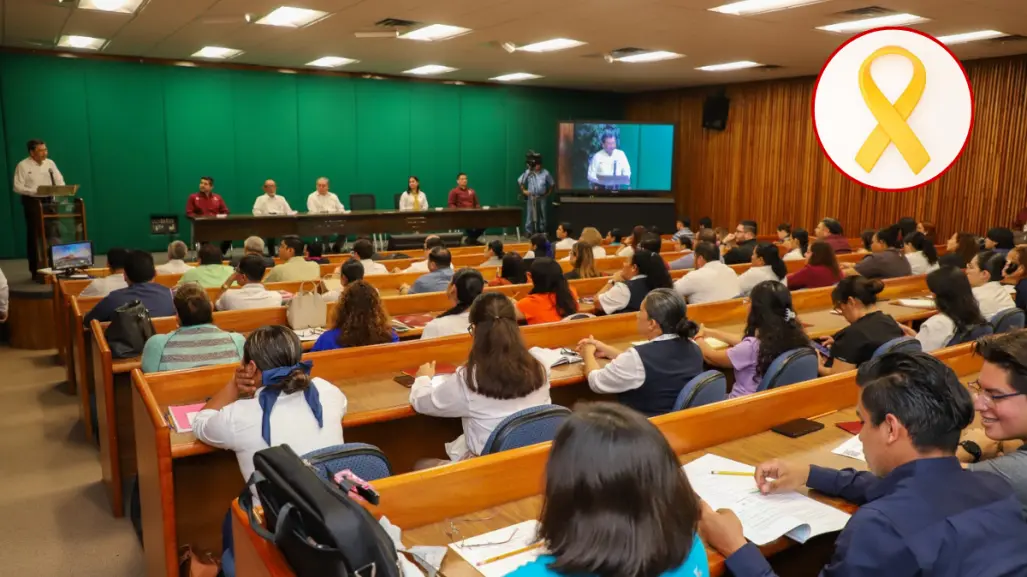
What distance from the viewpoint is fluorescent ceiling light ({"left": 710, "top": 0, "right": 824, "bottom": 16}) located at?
702 centimetres

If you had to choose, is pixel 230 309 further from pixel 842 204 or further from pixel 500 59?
pixel 842 204

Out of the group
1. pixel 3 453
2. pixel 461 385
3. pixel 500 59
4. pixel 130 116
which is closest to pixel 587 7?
pixel 500 59

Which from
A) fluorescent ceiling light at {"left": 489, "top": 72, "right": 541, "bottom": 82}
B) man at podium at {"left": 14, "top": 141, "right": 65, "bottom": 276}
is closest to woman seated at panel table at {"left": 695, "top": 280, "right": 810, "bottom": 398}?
man at podium at {"left": 14, "top": 141, "right": 65, "bottom": 276}

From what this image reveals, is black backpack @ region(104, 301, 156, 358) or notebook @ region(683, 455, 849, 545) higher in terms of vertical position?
black backpack @ region(104, 301, 156, 358)

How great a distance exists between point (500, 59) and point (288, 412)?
30.6 ft

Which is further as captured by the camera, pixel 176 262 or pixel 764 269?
pixel 176 262

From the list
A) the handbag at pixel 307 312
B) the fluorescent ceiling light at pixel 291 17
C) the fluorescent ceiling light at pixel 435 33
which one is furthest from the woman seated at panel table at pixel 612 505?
the fluorescent ceiling light at pixel 435 33

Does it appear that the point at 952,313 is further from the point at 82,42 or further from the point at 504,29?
the point at 82,42

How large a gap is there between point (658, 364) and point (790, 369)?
0.57 m

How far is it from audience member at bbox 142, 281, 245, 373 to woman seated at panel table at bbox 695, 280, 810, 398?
2358 millimetres

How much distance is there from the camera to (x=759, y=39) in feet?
29.3

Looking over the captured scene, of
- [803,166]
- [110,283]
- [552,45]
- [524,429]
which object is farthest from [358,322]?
[803,166]

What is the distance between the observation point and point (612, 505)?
1.30 m

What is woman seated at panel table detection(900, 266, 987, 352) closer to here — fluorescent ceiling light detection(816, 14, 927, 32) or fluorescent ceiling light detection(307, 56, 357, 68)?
fluorescent ceiling light detection(816, 14, 927, 32)
